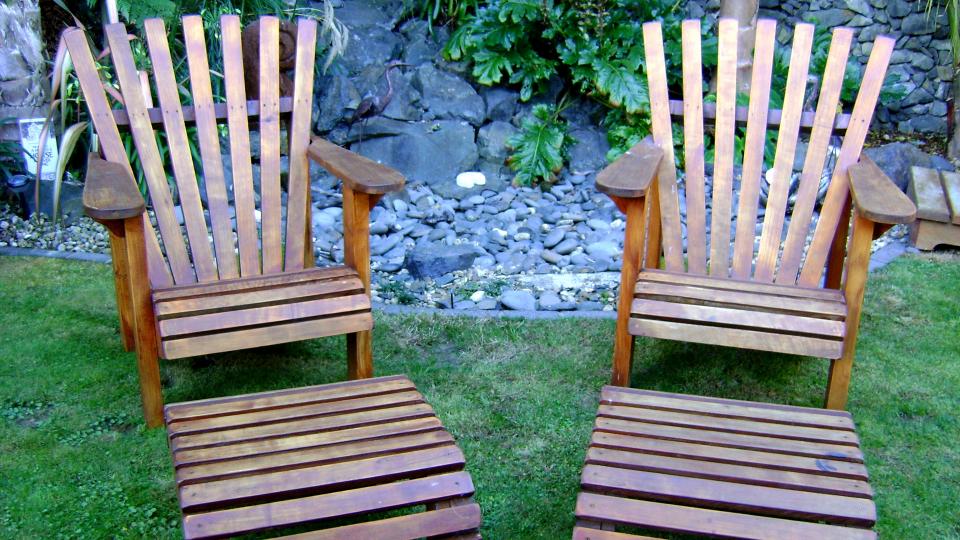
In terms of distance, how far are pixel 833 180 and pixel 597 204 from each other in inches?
82.5

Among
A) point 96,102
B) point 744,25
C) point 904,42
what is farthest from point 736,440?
point 904,42

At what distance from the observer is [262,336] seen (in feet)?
8.68

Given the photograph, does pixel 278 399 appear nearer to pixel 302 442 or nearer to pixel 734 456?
pixel 302 442

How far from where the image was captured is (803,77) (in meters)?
3.31

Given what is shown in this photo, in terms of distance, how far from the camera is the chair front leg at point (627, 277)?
8.86 ft

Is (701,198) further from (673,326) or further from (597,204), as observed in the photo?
(597,204)

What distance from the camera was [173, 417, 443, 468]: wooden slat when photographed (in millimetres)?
2062

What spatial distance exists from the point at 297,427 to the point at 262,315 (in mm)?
563

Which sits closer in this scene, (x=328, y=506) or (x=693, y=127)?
(x=328, y=506)

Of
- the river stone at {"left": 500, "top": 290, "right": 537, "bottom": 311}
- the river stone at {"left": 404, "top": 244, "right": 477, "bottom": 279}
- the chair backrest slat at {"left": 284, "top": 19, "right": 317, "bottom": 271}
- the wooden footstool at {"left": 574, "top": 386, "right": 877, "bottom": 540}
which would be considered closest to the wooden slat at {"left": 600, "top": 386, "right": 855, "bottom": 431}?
the wooden footstool at {"left": 574, "top": 386, "right": 877, "bottom": 540}

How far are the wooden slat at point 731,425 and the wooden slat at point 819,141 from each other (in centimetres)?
105

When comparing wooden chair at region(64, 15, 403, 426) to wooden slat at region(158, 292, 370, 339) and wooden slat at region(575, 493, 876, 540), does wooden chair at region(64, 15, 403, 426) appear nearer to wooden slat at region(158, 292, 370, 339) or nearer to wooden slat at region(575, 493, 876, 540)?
wooden slat at region(158, 292, 370, 339)

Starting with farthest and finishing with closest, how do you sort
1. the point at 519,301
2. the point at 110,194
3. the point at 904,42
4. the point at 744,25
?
the point at 904,42 → the point at 744,25 → the point at 519,301 → the point at 110,194

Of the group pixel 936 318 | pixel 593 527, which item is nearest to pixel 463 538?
pixel 593 527
